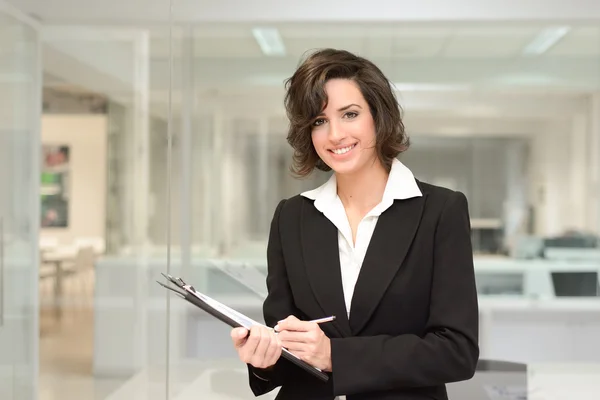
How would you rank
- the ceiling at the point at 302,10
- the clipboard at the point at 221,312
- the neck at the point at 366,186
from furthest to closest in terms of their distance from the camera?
the ceiling at the point at 302,10 → the neck at the point at 366,186 → the clipboard at the point at 221,312

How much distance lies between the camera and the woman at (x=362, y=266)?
4.02ft

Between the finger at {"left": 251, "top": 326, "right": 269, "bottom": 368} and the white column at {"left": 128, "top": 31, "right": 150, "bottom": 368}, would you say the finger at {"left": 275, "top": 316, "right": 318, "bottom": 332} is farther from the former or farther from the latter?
the white column at {"left": 128, "top": 31, "right": 150, "bottom": 368}

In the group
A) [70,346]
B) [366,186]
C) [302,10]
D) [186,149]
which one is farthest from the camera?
[70,346]

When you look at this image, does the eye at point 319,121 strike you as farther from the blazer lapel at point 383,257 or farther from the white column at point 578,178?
the white column at point 578,178

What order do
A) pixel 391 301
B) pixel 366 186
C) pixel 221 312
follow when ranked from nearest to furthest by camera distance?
pixel 221 312 < pixel 391 301 < pixel 366 186

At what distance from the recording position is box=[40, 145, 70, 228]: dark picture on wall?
144 inches

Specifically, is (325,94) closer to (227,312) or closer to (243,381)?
(227,312)

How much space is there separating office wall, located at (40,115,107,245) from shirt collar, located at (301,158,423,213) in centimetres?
248

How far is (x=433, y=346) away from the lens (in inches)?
48.0

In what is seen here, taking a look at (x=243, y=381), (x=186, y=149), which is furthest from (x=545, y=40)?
(x=243, y=381)

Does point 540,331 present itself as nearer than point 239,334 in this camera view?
No

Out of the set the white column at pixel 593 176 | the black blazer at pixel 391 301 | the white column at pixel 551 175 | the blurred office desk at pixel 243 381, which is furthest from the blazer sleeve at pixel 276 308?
the white column at pixel 593 176

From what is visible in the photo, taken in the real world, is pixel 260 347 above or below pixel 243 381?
above

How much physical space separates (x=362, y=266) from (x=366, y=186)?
163 mm
